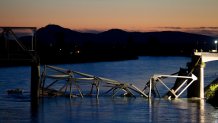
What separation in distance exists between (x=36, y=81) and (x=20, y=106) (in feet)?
17.4

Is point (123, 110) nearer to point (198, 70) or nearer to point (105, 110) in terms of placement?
point (105, 110)

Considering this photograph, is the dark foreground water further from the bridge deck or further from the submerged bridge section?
the bridge deck

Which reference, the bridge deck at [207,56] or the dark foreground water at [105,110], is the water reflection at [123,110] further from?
the bridge deck at [207,56]

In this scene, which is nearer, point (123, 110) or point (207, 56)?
point (123, 110)

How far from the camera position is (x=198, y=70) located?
69.8m

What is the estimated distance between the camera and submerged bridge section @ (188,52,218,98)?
227 ft

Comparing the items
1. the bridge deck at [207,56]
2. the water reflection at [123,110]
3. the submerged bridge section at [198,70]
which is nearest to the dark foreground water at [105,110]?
the water reflection at [123,110]

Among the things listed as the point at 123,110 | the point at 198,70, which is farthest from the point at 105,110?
the point at 198,70

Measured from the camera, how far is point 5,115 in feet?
182

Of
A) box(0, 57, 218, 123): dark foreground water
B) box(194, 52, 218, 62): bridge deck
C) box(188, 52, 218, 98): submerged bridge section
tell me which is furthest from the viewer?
box(194, 52, 218, 62): bridge deck

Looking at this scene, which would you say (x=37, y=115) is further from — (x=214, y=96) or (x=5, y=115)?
(x=214, y=96)

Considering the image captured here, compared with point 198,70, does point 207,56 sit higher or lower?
higher

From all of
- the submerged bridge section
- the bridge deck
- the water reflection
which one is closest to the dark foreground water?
the water reflection

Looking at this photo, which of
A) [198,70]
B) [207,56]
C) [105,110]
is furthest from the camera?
[207,56]
